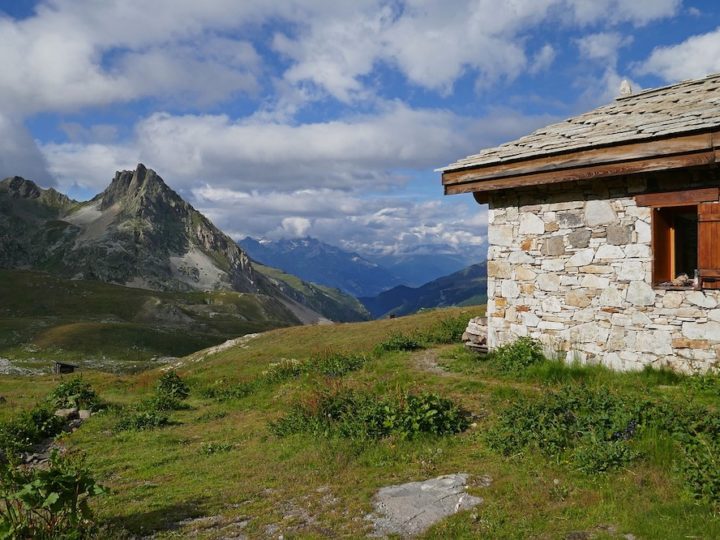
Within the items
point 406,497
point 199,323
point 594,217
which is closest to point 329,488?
point 406,497

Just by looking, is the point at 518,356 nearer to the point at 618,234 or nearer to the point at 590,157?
the point at 618,234

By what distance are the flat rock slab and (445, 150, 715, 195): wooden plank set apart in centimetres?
725

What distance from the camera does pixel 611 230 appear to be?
11.6m

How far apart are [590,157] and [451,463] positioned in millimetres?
7271

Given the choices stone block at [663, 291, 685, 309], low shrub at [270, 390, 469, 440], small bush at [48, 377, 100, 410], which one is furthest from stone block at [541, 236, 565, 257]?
small bush at [48, 377, 100, 410]

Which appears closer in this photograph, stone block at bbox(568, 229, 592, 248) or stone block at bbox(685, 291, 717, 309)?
stone block at bbox(685, 291, 717, 309)

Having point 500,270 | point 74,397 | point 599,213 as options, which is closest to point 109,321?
point 74,397

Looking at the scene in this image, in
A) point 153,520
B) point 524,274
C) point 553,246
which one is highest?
point 553,246

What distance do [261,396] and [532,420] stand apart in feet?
28.2

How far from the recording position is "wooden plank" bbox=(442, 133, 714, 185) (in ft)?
33.3

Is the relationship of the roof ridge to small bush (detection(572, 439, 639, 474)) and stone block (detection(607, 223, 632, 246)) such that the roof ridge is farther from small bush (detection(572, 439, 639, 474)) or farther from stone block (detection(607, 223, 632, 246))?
small bush (detection(572, 439, 639, 474))

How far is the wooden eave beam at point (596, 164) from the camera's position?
33.1 feet

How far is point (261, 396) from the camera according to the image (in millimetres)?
14852

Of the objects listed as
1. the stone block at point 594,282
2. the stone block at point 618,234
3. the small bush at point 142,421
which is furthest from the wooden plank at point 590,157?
the small bush at point 142,421
